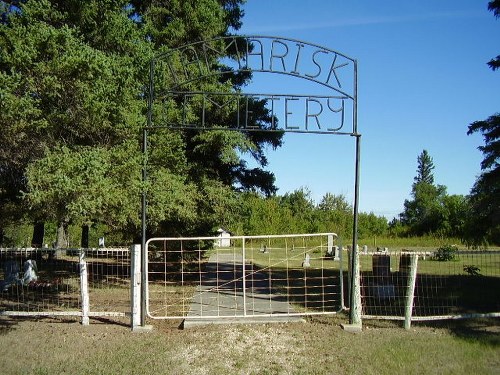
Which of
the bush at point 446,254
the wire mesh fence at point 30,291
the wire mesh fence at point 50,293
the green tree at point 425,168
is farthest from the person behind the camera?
the green tree at point 425,168

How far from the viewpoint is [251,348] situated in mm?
7891

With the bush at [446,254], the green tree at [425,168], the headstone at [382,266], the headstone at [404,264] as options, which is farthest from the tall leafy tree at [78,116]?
the green tree at [425,168]

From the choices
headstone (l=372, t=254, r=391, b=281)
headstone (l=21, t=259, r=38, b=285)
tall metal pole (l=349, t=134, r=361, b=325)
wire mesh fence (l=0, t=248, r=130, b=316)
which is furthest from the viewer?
headstone (l=21, t=259, r=38, b=285)

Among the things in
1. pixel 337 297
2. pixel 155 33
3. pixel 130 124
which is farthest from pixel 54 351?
pixel 155 33

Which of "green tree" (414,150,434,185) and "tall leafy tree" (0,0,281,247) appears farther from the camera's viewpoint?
"green tree" (414,150,434,185)

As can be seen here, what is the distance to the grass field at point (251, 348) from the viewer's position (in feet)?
22.7

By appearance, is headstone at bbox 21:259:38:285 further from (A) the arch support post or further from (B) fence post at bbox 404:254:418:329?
(B) fence post at bbox 404:254:418:329

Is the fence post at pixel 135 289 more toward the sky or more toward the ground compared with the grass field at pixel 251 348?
more toward the sky

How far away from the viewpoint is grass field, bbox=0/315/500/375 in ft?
22.7

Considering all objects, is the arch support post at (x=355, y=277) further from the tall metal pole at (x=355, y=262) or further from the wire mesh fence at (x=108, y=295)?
the wire mesh fence at (x=108, y=295)

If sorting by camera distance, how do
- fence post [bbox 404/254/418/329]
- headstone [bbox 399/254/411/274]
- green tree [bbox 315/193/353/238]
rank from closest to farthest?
fence post [bbox 404/254/418/329]
headstone [bbox 399/254/411/274]
green tree [bbox 315/193/353/238]

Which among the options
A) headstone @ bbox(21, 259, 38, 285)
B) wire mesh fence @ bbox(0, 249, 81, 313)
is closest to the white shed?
wire mesh fence @ bbox(0, 249, 81, 313)

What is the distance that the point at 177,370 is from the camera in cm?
689

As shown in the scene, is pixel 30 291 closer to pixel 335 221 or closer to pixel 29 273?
pixel 29 273
